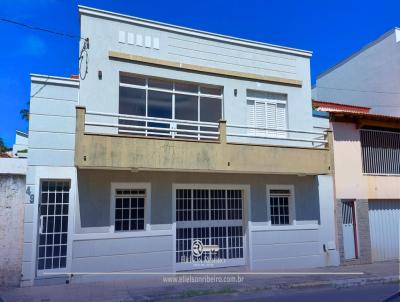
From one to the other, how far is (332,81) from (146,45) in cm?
1502

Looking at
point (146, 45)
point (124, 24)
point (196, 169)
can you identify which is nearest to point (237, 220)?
point (196, 169)

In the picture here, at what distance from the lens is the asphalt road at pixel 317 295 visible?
8.62 m

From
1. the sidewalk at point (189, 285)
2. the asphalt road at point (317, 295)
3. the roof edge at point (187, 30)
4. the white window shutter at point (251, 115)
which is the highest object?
the roof edge at point (187, 30)

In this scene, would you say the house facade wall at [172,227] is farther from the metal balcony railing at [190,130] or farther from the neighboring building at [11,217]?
the neighboring building at [11,217]

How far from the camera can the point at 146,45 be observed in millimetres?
11898

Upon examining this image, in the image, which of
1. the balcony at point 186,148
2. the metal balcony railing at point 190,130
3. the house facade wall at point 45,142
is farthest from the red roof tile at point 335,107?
the house facade wall at point 45,142

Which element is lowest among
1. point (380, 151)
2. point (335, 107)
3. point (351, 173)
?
point (351, 173)

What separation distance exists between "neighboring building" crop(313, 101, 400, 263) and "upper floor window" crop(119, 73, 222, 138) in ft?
15.0

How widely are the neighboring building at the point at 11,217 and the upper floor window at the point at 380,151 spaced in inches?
458

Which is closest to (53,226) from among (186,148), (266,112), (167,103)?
(186,148)

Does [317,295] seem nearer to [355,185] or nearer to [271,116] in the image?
[355,185]

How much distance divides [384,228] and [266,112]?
6.35m

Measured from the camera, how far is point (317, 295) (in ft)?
29.9

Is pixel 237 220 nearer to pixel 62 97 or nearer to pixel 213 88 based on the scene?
pixel 213 88
